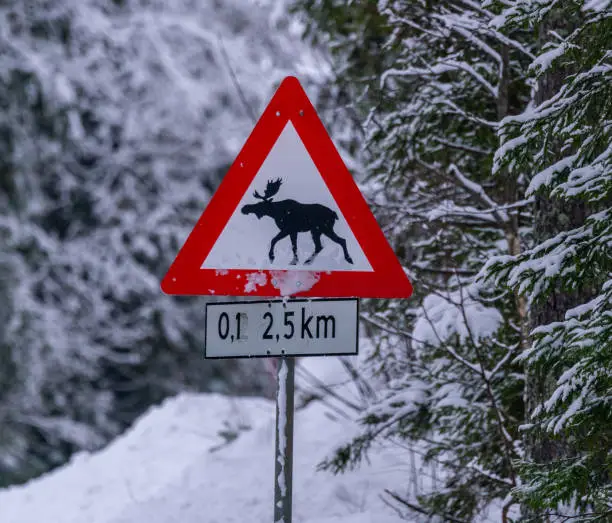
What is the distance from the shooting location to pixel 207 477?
639 cm

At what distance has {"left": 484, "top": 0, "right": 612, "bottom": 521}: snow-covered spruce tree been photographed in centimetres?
276

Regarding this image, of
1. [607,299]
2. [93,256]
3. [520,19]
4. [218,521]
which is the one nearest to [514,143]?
[520,19]

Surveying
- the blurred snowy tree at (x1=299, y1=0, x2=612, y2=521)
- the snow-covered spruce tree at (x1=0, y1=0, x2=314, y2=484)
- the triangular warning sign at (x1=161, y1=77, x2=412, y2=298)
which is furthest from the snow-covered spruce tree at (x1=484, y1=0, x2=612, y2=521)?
the snow-covered spruce tree at (x1=0, y1=0, x2=314, y2=484)

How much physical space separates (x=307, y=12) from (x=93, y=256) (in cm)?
1045

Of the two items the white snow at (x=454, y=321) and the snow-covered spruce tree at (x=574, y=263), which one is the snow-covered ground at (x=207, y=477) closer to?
the white snow at (x=454, y=321)

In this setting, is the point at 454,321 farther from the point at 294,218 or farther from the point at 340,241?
the point at 294,218

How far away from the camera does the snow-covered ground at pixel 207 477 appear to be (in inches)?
214

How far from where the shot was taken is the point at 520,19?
3.02 metres

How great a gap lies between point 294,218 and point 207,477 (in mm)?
3802

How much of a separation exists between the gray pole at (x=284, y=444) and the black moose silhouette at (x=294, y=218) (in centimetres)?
37

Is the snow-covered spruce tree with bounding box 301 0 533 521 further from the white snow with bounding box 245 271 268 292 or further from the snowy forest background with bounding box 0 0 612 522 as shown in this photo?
the white snow with bounding box 245 271 268 292

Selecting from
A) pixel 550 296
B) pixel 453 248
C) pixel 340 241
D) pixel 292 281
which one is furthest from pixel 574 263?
pixel 453 248

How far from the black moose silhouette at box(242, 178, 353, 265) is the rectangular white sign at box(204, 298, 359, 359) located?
161mm

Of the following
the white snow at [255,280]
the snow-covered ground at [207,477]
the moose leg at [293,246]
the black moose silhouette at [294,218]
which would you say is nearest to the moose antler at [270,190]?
the black moose silhouette at [294,218]
